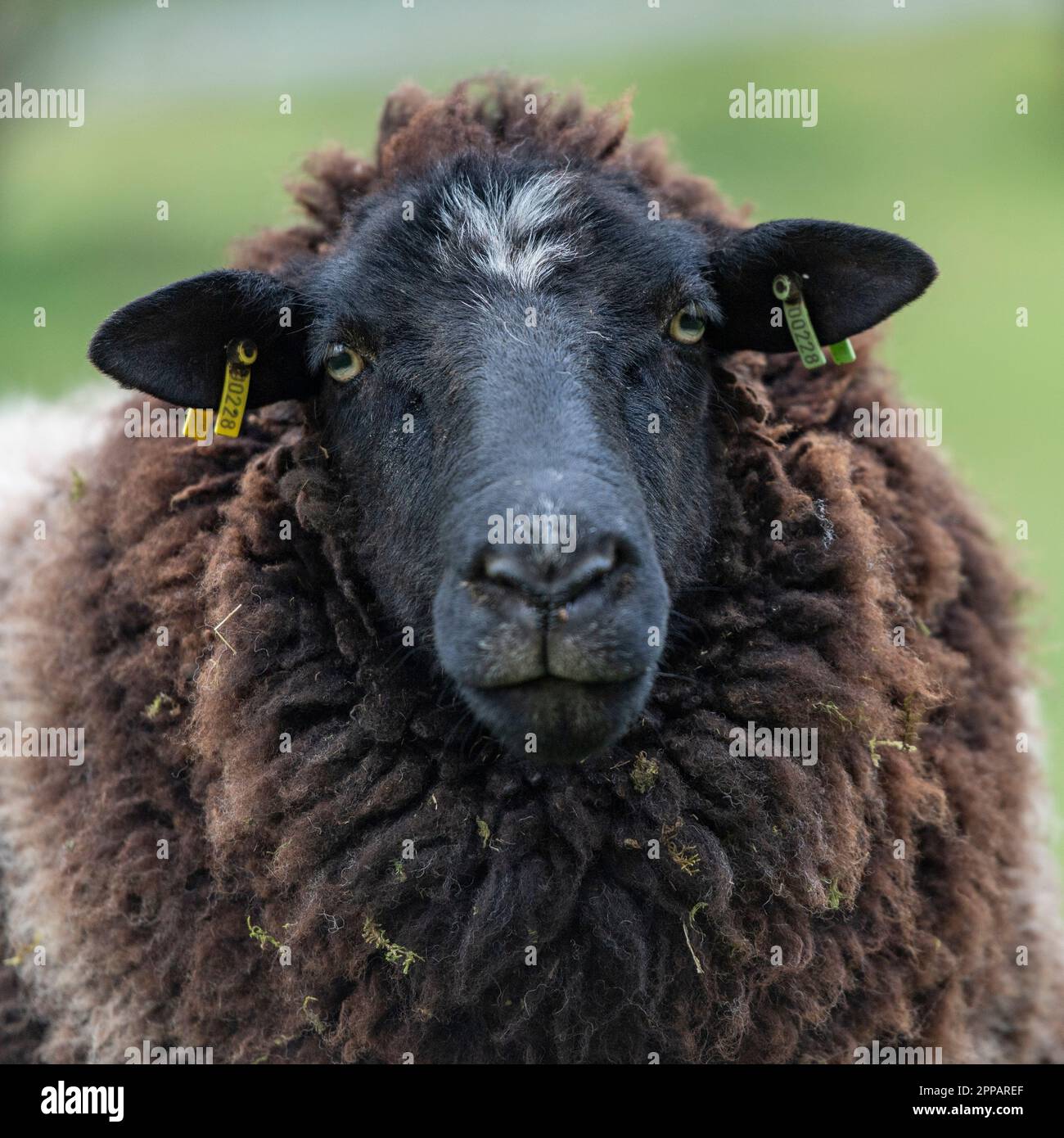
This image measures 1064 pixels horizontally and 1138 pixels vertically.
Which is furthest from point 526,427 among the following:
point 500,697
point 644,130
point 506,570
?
point 644,130

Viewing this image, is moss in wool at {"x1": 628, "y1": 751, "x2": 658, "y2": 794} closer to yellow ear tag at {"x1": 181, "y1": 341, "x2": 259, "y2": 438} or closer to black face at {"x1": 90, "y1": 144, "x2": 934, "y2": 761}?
black face at {"x1": 90, "y1": 144, "x2": 934, "y2": 761}

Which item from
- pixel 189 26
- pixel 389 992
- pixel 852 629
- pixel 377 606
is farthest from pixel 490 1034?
pixel 189 26

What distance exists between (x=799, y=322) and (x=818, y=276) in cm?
15

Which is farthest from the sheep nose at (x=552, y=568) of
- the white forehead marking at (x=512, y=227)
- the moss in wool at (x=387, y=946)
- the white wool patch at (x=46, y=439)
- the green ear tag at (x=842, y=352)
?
the white wool patch at (x=46, y=439)

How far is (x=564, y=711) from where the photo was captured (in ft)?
10.3

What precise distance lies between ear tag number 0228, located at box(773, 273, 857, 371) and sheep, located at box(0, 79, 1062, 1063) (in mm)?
45

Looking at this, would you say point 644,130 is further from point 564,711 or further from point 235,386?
point 564,711

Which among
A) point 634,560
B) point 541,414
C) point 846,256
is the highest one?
point 846,256

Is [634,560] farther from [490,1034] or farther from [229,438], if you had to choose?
[229,438]

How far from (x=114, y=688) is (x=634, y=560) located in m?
1.98

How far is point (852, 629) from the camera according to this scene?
12.8ft

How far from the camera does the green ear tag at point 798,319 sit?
160 inches

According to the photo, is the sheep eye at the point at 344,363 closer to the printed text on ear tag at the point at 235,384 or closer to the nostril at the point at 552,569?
the printed text on ear tag at the point at 235,384

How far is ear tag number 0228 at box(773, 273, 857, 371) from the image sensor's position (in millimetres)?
4059
